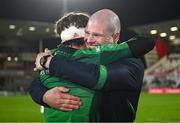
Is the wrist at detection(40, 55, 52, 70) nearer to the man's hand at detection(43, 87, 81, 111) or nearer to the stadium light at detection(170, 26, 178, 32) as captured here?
the man's hand at detection(43, 87, 81, 111)

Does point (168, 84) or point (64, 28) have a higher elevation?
point (64, 28)

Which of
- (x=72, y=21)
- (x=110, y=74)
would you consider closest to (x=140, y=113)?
(x=72, y=21)

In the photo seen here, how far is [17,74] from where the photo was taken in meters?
49.8

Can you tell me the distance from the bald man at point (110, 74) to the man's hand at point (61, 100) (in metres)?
0.08

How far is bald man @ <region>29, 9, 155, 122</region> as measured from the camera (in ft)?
6.61

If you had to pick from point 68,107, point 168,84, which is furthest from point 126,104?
point 168,84

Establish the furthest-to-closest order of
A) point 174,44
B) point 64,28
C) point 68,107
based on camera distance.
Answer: point 174,44 < point 64,28 < point 68,107

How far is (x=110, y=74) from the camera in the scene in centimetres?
201

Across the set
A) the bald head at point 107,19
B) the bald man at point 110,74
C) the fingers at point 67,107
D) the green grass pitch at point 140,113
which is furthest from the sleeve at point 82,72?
Result: the green grass pitch at point 140,113

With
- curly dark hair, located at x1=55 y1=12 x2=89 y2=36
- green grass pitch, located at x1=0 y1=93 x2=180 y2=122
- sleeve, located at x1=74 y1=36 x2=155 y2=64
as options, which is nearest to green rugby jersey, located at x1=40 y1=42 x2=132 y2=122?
sleeve, located at x1=74 y1=36 x2=155 y2=64

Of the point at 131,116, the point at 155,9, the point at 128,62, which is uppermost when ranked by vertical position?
the point at 155,9

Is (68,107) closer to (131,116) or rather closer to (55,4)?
(131,116)

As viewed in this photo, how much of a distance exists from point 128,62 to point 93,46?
7.5 inches

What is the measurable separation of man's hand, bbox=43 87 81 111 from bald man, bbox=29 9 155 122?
8 centimetres
